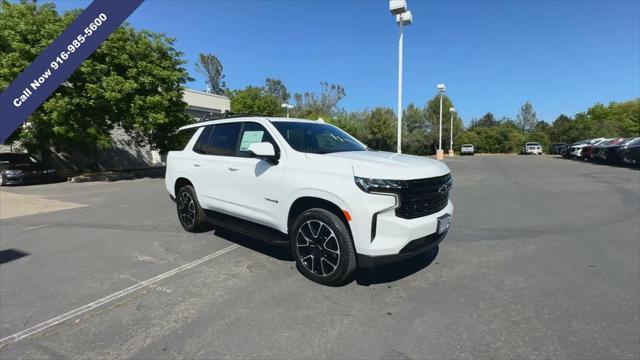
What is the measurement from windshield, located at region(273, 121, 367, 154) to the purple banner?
6.81 ft

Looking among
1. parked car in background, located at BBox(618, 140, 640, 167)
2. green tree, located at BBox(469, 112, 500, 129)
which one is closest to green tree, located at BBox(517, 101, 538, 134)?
green tree, located at BBox(469, 112, 500, 129)

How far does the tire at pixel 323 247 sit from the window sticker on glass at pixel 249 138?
4.41 feet

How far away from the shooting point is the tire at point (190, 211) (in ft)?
18.4

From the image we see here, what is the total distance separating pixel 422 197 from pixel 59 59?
3.74 m

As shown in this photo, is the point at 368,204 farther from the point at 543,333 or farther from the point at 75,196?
the point at 75,196

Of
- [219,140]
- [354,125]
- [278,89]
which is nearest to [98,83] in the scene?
[219,140]

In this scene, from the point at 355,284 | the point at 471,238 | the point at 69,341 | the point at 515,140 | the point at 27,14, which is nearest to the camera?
the point at 69,341

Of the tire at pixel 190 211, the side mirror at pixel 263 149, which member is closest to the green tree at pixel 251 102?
the tire at pixel 190 211

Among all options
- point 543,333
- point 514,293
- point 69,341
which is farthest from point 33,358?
point 514,293

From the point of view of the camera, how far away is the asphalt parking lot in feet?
8.90

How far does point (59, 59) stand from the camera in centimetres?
314

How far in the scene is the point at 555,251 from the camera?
497cm

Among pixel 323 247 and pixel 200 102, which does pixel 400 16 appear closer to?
pixel 323 247

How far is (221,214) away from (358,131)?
1718 inches
